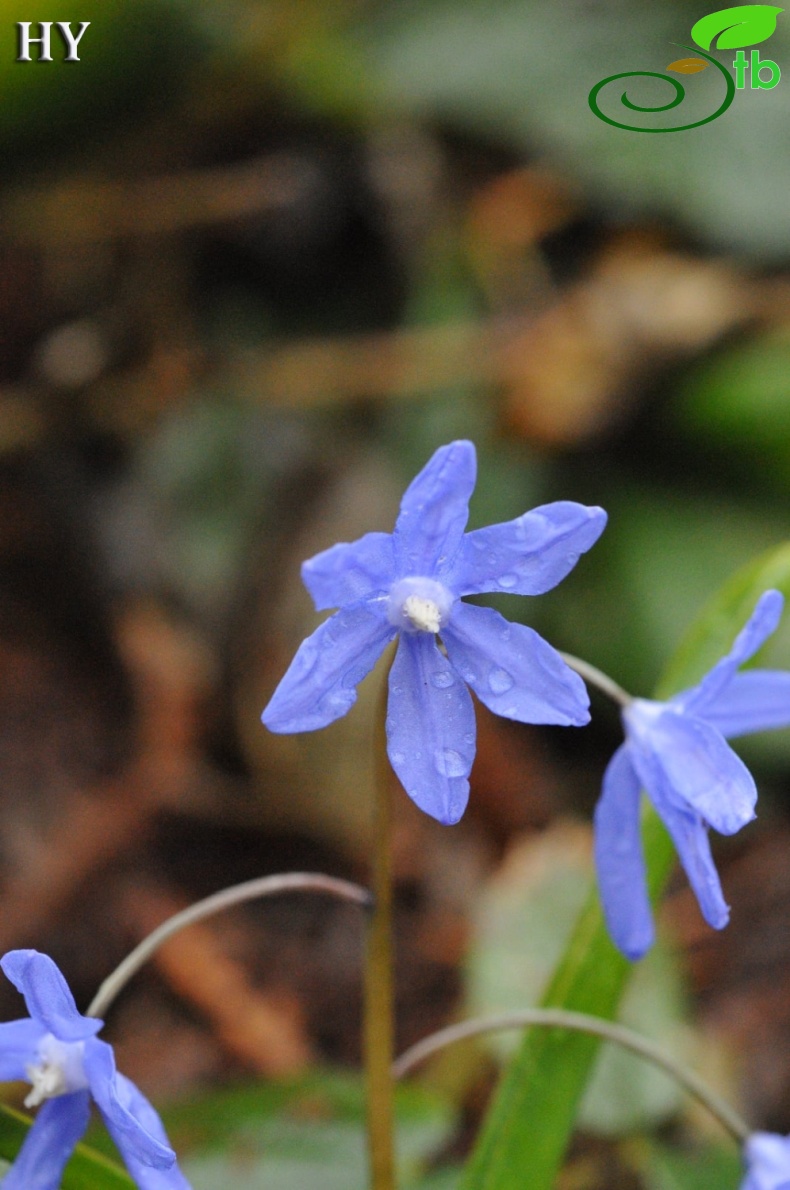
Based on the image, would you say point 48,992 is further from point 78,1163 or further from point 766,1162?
point 766,1162

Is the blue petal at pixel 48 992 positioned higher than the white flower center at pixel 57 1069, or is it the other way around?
the blue petal at pixel 48 992

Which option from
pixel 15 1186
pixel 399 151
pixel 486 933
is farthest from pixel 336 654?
pixel 399 151

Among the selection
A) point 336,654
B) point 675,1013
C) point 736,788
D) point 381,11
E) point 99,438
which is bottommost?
point 675,1013

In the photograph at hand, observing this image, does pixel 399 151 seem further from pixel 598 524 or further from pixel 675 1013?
pixel 598 524

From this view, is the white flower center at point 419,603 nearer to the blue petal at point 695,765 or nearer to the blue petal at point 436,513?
the blue petal at point 436,513

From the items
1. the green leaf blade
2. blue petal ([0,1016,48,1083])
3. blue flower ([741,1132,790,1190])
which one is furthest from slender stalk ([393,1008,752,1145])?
blue petal ([0,1016,48,1083])

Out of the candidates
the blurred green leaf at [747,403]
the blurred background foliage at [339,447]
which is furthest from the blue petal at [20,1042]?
the blurred green leaf at [747,403]
